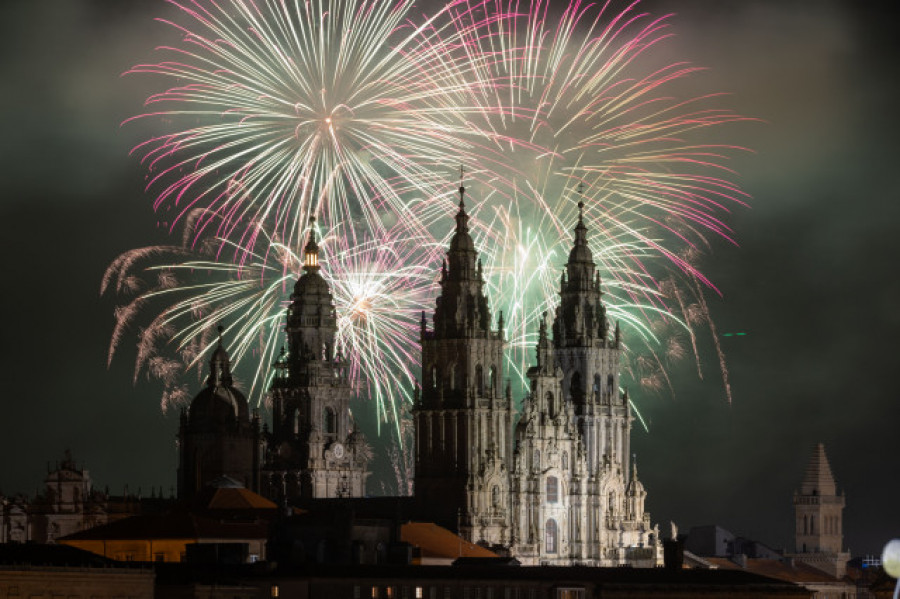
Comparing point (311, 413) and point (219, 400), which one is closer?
point (219, 400)

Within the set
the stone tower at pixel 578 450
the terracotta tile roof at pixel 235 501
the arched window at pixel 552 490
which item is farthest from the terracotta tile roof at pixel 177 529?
the arched window at pixel 552 490

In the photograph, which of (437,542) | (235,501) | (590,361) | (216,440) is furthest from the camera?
(216,440)

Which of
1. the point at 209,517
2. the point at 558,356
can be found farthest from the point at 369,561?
the point at 558,356

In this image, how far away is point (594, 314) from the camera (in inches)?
6501

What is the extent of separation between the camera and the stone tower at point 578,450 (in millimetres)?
156750

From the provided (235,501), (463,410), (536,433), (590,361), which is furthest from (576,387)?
(235,501)

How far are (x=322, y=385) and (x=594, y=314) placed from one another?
2351 centimetres

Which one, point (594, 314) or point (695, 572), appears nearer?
point (695, 572)

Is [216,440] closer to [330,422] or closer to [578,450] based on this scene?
[330,422]

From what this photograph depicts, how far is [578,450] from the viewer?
160125mm

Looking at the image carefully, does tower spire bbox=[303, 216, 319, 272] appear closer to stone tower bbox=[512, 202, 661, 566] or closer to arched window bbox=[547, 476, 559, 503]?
stone tower bbox=[512, 202, 661, 566]

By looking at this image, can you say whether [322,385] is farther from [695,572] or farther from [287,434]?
[695,572]

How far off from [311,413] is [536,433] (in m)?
24.9

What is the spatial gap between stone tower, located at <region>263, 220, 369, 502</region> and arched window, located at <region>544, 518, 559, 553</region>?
70.8 feet
